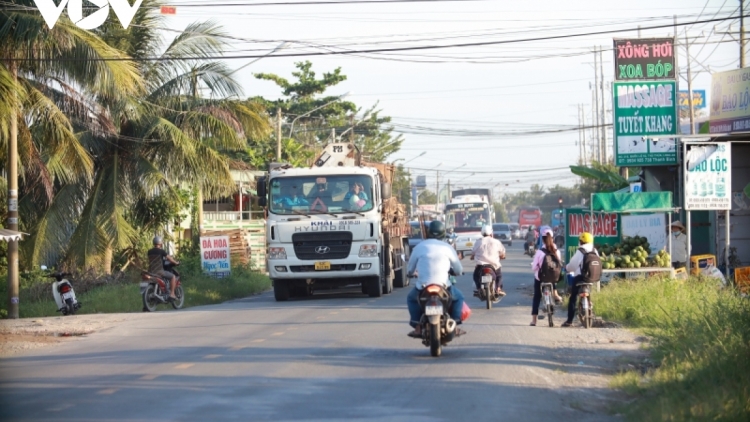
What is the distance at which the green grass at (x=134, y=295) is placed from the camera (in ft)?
70.5

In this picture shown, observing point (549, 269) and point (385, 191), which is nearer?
point (549, 269)

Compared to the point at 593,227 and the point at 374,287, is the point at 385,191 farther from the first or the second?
the point at 593,227

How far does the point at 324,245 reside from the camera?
69.9 ft

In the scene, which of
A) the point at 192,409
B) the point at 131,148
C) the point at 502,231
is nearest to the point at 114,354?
the point at 192,409

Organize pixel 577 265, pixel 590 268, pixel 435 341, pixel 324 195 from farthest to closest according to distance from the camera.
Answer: pixel 324 195 → pixel 577 265 → pixel 590 268 → pixel 435 341

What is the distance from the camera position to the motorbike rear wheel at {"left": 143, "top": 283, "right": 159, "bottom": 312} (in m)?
20.1

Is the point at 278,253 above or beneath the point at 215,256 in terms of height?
above

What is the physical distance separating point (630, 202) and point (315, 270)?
23.7 ft

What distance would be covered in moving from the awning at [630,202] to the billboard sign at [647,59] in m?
7.90

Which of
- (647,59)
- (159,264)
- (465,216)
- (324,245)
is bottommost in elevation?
(159,264)

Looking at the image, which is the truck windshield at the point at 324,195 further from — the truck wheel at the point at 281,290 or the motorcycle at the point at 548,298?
the motorcycle at the point at 548,298

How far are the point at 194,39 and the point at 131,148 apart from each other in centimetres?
389

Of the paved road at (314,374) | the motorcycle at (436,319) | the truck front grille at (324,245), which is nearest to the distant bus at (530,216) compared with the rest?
the truck front grille at (324,245)

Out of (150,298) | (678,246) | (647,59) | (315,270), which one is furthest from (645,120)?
(150,298)
